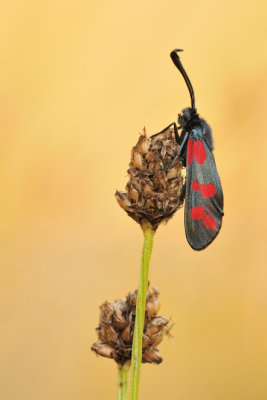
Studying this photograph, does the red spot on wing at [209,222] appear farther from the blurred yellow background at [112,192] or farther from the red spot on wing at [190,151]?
the blurred yellow background at [112,192]

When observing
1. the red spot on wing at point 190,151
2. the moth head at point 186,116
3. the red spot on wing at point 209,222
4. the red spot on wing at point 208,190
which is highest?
the moth head at point 186,116

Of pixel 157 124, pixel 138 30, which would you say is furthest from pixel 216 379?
pixel 138 30

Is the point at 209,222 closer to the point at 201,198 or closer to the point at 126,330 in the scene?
the point at 201,198

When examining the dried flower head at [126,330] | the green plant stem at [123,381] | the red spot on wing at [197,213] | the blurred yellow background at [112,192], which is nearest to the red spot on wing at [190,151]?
the red spot on wing at [197,213]

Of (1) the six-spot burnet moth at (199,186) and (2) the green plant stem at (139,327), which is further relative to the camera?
(1) the six-spot burnet moth at (199,186)

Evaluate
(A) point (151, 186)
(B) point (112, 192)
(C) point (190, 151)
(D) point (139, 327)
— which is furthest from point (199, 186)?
(B) point (112, 192)

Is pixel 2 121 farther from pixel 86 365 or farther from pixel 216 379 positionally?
pixel 216 379
